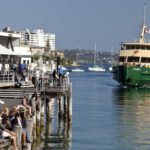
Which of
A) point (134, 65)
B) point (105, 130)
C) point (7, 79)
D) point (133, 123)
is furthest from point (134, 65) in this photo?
point (7, 79)

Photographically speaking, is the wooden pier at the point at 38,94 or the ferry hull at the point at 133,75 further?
the ferry hull at the point at 133,75

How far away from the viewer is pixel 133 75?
111 meters

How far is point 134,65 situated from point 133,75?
166 centimetres

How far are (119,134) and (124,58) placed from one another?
7019cm

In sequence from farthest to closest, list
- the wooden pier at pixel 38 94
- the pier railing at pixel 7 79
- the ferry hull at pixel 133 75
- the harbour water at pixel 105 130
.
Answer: the ferry hull at pixel 133 75 → the pier railing at pixel 7 79 → the harbour water at pixel 105 130 → the wooden pier at pixel 38 94

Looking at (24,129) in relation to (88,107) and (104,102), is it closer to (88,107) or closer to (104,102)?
(88,107)

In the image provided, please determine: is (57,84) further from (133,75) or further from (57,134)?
(133,75)

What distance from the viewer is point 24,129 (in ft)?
96.0

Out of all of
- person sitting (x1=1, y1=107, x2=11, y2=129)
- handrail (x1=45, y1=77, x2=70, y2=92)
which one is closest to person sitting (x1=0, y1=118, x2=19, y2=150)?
person sitting (x1=1, y1=107, x2=11, y2=129)

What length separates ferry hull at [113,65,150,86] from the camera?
111m

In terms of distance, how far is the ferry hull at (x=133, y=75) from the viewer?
4373 inches

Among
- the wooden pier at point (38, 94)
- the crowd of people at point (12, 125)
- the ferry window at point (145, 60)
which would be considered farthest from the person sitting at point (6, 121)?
the ferry window at point (145, 60)

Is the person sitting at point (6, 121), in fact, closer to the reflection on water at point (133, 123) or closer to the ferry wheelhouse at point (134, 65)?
the reflection on water at point (133, 123)

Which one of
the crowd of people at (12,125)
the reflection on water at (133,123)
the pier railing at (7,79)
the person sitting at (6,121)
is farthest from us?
the pier railing at (7,79)
